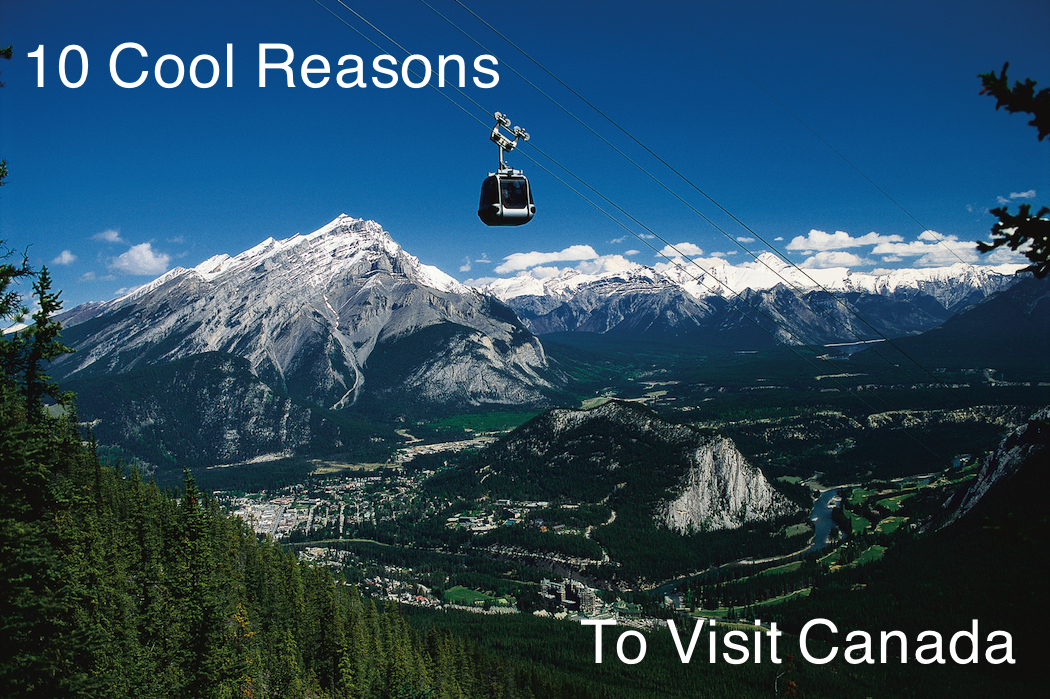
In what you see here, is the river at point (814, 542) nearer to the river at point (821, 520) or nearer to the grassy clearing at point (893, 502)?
the river at point (821, 520)

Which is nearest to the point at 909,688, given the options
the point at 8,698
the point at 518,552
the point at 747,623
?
the point at 747,623

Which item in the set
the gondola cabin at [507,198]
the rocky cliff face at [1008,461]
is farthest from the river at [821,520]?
the gondola cabin at [507,198]

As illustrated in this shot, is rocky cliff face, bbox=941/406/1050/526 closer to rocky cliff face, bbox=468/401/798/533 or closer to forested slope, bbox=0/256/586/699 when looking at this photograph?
rocky cliff face, bbox=468/401/798/533

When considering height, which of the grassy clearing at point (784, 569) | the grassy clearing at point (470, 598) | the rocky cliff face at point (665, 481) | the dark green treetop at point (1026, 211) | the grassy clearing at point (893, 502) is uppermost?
the dark green treetop at point (1026, 211)

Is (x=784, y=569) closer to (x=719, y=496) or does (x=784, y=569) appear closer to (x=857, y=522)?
(x=719, y=496)

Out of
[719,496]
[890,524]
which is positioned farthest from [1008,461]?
[719,496]

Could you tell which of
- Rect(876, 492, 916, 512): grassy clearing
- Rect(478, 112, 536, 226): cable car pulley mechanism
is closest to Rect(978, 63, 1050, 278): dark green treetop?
Rect(478, 112, 536, 226): cable car pulley mechanism
